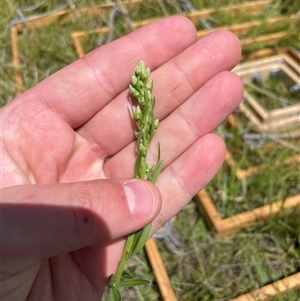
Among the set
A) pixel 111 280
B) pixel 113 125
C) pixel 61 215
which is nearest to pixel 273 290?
pixel 111 280

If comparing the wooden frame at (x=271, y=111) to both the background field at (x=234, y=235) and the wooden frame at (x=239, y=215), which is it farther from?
the wooden frame at (x=239, y=215)

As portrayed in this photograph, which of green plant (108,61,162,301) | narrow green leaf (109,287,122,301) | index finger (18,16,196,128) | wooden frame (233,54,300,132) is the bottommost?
wooden frame (233,54,300,132)

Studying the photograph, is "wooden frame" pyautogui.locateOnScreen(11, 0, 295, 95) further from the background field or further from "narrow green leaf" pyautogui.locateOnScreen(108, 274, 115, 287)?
"narrow green leaf" pyautogui.locateOnScreen(108, 274, 115, 287)

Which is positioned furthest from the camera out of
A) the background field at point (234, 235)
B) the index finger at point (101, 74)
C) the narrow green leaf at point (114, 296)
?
the background field at point (234, 235)

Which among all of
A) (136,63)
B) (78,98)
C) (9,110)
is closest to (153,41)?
(136,63)

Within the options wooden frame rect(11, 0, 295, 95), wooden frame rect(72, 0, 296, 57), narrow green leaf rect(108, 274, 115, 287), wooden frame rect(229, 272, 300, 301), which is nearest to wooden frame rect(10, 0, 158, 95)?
wooden frame rect(11, 0, 295, 95)

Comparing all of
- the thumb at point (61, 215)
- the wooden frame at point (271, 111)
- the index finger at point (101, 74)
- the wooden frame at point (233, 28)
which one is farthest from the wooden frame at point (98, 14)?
the thumb at point (61, 215)

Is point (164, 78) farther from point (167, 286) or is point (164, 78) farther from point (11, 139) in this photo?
point (167, 286)
